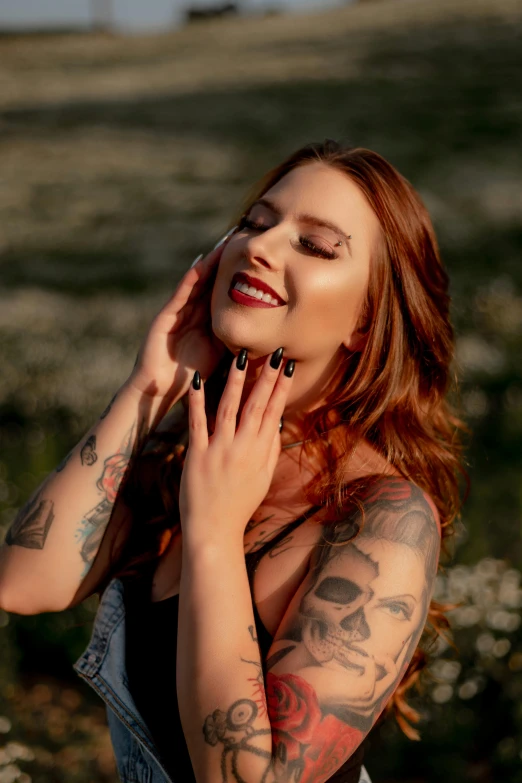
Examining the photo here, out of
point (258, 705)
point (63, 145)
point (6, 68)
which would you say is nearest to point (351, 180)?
point (258, 705)

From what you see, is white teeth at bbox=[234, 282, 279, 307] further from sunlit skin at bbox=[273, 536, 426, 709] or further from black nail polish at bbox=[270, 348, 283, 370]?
sunlit skin at bbox=[273, 536, 426, 709]

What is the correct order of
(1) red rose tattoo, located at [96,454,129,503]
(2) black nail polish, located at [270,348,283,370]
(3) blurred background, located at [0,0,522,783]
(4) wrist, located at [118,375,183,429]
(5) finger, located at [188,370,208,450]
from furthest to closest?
(3) blurred background, located at [0,0,522,783], (4) wrist, located at [118,375,183,429], (1) red rose tattoo, located at [96,454,129,503], (2) black nail polish, located at [270,348,283,370], (5) finger, located at [188,370,208,450]

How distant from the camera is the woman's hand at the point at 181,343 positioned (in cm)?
301

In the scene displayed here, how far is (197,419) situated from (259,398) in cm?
21

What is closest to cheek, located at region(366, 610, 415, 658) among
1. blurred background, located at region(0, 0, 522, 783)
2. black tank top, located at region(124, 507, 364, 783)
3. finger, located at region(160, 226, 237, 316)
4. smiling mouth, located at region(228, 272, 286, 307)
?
Result: black tank top, located at region(124, 507, 364, 783)

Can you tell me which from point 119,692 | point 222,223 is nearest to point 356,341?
point 119,692

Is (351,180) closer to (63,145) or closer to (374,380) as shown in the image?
(374,380)

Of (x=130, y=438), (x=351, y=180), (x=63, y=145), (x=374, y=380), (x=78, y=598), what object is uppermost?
(x=351, y=180)

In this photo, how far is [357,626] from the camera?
2.12 m

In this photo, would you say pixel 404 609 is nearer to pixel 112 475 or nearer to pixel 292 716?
pixel 292 716

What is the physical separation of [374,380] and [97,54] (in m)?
32.8

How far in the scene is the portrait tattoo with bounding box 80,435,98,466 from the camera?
2.88 metres

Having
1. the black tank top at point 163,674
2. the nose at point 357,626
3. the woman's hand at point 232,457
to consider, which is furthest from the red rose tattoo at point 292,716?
the woman's hand at point 232,457

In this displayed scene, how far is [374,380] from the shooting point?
280cm
